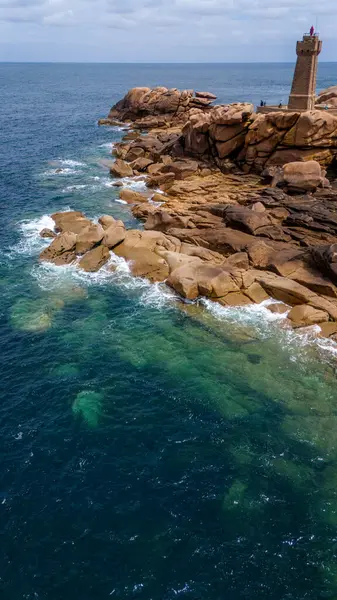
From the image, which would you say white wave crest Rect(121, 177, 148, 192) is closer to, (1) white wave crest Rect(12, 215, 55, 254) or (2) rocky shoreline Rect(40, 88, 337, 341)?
(2) rocky shoreline Rect(40, 88, 337, 341)

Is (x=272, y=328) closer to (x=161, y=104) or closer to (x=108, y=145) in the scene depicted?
(x=108, y=145)

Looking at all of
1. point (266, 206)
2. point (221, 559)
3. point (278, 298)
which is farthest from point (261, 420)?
point (266, 206)

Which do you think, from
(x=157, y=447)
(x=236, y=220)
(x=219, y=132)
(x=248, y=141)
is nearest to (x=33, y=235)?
(x=236, y=220)

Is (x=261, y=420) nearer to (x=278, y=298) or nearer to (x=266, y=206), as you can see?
(x=278, y=298)

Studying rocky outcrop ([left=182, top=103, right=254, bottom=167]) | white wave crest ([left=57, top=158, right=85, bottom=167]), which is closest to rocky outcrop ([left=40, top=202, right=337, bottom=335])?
rocky outcrop ([left=182, top=103, right=254, bottom=167])

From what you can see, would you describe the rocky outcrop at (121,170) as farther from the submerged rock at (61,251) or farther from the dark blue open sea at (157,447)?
the dark blue open sea at (157,447)

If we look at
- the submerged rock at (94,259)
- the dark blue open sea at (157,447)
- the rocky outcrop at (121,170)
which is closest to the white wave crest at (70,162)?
the rocky outcrop at (121,170)
